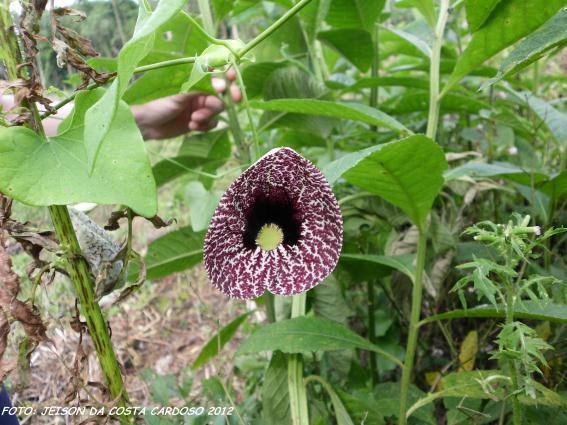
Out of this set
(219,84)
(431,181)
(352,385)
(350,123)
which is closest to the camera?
(431,181)

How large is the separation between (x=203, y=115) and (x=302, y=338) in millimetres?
610

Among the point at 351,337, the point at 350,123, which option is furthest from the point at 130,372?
the point at 351,337

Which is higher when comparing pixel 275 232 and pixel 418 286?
pixel 275 232

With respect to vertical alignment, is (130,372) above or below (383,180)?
below

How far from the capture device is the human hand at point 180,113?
1337 millimetres

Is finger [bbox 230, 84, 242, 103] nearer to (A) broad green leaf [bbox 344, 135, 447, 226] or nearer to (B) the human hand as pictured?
(B) the human hand

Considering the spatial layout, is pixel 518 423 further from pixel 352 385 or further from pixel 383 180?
pixel 352 385

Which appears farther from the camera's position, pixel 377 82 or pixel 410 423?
pixel 377 82

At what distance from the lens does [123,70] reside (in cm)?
48

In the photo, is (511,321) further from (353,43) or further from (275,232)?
(353,43)

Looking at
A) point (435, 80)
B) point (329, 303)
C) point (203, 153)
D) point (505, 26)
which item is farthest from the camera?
point (203, 153)

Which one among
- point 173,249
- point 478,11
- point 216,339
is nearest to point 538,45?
point 478,11

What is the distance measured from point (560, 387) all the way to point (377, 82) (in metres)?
0.64

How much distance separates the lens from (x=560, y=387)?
3.60 feet
